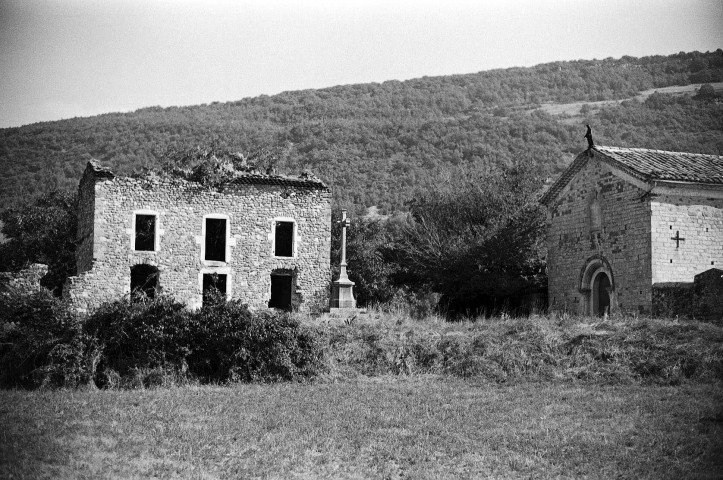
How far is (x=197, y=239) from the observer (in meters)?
27.5

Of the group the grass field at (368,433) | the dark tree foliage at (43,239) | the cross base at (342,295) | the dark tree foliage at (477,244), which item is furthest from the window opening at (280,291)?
the grass field at (368,433)

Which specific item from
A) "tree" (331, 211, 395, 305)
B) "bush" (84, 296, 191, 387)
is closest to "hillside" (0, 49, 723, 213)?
"tree" (331, 211, 395, 305)

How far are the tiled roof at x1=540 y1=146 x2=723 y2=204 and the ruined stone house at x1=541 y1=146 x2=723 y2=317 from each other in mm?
28

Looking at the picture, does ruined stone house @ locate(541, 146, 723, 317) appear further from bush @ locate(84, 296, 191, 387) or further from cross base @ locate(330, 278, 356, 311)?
bush @ locate(84, 296, 191, 387)

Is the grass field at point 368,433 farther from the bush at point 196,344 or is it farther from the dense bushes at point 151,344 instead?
the bush at point 196,344

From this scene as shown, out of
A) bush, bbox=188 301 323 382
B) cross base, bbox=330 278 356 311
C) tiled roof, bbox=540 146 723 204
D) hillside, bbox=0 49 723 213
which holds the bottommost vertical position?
bush, bbox=188 301 323 382

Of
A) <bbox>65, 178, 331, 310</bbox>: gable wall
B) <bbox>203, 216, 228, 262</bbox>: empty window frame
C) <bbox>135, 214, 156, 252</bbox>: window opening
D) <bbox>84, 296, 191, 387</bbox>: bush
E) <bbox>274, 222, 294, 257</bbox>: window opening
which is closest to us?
<bbox>84, 296, 191, 387</bbox>: bush

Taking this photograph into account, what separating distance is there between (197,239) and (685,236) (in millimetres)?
14968

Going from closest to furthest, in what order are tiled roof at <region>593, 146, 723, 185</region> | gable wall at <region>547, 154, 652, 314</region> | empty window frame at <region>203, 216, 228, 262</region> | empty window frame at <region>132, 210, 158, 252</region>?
tiled roof at <region>593, 146, 723, 185</region> → gable wall at <region>547, 154, 652, 314</region> → empty window frame at <region>132, 210, 158, 252</region> → empty window frame at <region>203, 216, 228, 262</region>

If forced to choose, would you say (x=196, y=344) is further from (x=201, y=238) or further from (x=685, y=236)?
(x=685, y=236)

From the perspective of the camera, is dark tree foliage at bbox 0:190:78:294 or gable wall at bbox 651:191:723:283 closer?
gable wall at bbox 651:191:723:283

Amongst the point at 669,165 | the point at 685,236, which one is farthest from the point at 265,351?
the point at 669,165

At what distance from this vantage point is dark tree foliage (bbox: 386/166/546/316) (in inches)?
1097

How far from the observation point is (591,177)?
25.9 m
